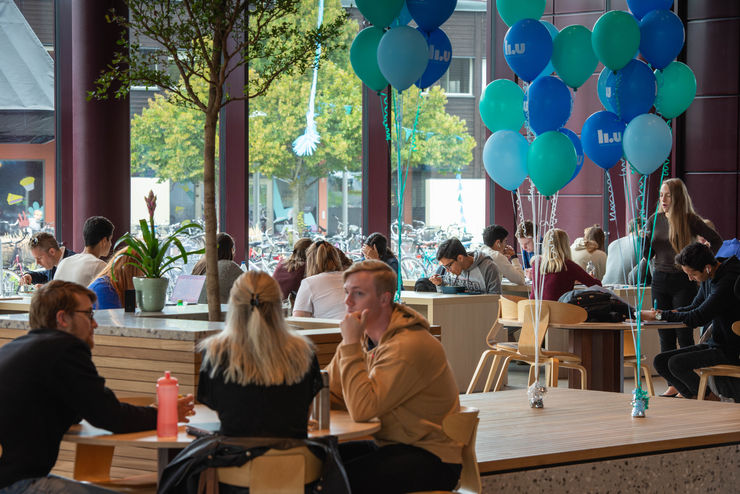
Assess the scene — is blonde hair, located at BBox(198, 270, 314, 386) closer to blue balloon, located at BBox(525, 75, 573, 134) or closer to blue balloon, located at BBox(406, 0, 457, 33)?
blue balloon, located at BBox(525, 75, 573, 134)

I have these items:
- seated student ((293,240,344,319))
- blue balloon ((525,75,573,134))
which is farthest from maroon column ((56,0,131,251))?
blue balloon ((525,75,573,134))

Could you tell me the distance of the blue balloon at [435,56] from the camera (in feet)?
22.5

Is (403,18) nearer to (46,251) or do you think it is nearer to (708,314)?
(708,314)

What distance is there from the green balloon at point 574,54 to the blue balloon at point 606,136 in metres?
0.35

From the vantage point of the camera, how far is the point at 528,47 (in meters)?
6.15

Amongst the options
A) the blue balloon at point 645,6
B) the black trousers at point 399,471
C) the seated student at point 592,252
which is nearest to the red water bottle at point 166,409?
the black trousers at point 399,471

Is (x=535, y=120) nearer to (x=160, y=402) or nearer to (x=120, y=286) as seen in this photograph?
(x=120, y=286)

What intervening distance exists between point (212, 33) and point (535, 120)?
2.13 m

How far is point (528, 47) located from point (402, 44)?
81 centimetres

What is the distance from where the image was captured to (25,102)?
31.7ft

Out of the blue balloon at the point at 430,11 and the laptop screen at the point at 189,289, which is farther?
the blue balloon at the point at 430,11

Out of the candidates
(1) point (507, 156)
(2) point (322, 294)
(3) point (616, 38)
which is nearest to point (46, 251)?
(2) point (322, 294)

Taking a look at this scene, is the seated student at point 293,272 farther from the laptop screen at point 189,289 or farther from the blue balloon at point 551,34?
the blue balloon at point 551,34

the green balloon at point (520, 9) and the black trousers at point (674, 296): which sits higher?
the green balloon at point (520, 9)
